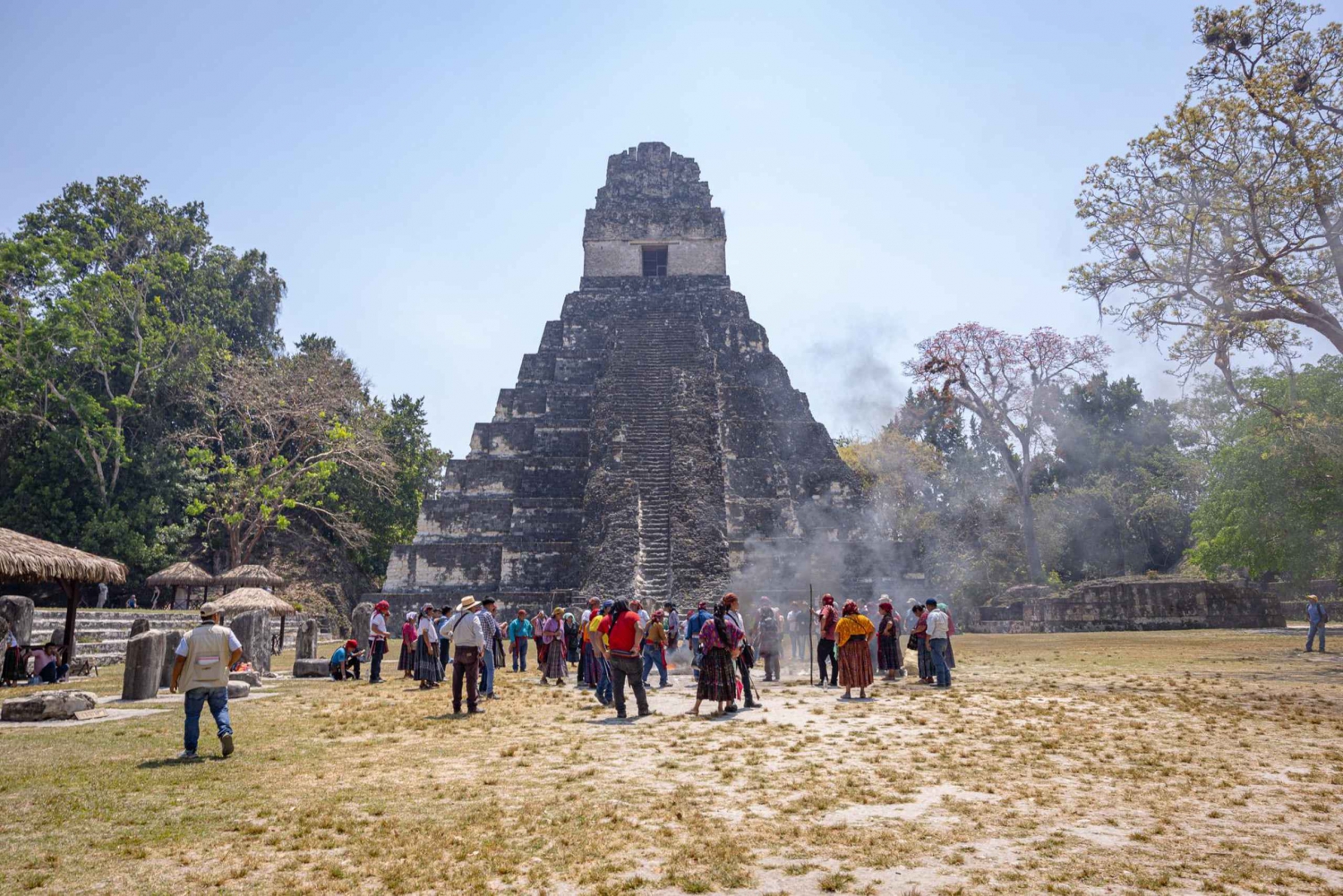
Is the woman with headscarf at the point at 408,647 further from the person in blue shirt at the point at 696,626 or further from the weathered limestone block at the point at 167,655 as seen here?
the person in blue shirt at the point at 696,626

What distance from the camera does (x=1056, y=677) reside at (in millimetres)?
13438

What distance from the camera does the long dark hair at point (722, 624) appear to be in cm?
1033

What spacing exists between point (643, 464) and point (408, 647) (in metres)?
9.94

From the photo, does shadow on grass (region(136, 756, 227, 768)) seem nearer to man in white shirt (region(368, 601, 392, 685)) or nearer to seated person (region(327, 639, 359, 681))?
man in white shirt (region(368, 601, 392, 685))

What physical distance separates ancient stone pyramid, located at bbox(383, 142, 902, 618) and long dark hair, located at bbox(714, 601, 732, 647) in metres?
8.79

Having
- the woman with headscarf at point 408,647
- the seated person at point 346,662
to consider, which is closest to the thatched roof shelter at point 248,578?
the woman with headscarf at point 408,647

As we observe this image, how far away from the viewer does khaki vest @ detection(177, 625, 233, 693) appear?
289 inches

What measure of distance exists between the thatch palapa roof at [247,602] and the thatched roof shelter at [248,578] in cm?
269

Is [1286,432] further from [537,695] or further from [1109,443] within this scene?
[1109,443]

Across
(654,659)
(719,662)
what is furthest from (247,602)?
(719,662)

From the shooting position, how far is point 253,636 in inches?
579

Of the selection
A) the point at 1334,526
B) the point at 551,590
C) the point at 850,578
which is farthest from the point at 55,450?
the point at 1334,526

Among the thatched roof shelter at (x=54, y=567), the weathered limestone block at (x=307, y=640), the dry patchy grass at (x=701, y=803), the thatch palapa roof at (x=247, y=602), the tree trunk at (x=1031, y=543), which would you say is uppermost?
the tree trunk at (x=1031, y=543)

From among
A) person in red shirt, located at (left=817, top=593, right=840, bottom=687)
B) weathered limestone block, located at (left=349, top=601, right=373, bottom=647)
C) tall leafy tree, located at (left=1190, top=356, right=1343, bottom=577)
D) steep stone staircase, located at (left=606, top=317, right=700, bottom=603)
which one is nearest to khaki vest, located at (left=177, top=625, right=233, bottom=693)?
person in red shirt, located at (left=817, top=593, right=840, bottom=687)
